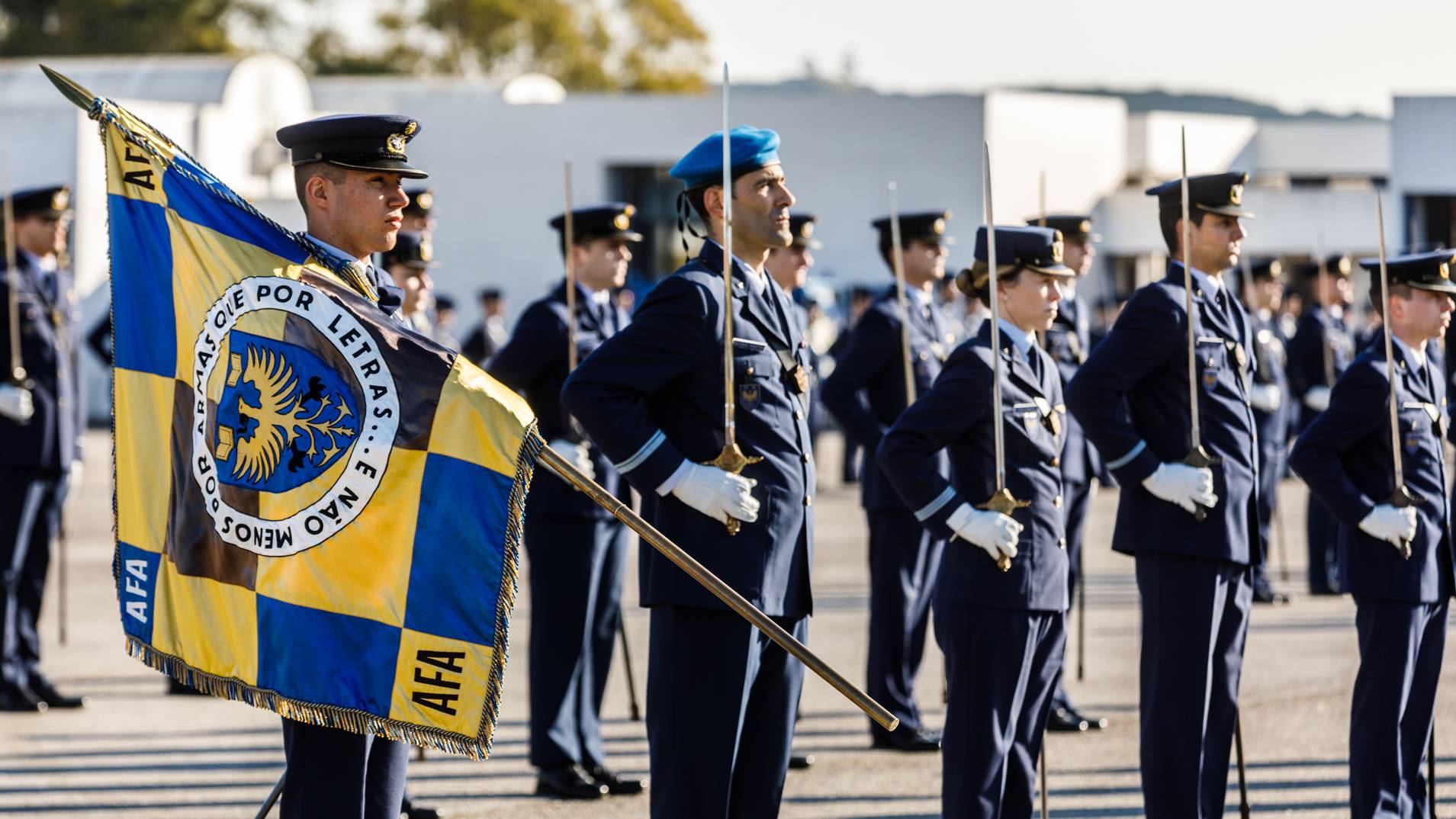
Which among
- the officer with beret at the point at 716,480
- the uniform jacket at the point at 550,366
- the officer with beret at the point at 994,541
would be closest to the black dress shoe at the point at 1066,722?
the uniform jacket at the point at 550,366

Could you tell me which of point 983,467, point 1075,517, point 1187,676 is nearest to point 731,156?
point 983,467

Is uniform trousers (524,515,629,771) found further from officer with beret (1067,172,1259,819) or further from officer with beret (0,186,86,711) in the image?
officer with beret (0,186,86,711)

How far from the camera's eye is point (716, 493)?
187 inches

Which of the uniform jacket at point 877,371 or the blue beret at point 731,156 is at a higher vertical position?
the blue beret at point 731,156

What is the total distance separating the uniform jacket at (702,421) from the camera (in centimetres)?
484

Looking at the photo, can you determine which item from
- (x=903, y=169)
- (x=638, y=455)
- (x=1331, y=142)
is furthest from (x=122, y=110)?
(x=1331, y=142)

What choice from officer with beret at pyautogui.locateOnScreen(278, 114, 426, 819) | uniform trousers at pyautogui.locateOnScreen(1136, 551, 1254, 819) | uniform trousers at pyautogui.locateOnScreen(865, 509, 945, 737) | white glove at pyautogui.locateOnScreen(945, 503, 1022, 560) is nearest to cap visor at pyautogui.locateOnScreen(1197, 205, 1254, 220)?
uniform trousers at pyautogui.locateOnScreen(1136, 551, 1254, 819)

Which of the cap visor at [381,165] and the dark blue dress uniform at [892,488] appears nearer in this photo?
the cap visor at [381,165]

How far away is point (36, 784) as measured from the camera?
696cm

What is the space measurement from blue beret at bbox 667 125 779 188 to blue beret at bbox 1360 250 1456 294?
217 cm

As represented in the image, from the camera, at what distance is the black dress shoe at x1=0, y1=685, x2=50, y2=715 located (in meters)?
8.35

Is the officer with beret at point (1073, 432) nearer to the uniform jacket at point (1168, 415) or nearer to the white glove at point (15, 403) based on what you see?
the uniform jacket at point (1168, 415)

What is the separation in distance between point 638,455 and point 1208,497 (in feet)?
6.01

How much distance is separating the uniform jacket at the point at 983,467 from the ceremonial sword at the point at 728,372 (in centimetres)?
67
